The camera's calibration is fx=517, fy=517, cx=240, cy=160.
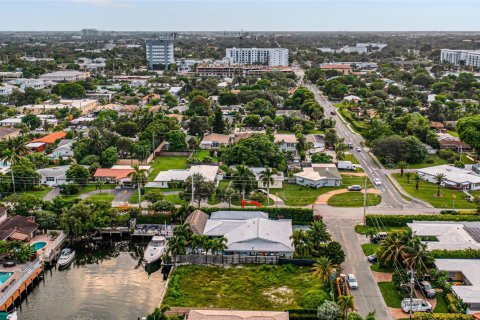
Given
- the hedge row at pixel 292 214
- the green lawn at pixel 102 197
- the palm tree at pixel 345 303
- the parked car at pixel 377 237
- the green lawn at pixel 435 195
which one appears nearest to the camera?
the palm tree at pixel 345 303

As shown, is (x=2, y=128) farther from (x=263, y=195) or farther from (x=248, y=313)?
(x=248, y=313)

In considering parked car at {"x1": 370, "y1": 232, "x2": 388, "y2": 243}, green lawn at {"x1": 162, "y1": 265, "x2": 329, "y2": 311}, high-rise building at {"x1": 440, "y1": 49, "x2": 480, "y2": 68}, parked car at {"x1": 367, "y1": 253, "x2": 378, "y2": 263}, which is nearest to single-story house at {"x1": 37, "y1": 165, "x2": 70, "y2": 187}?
green lawn at {"x1": 162, "y1": 265, "x2": 329, "y2": 311}

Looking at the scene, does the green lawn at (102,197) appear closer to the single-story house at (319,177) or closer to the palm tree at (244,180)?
the palm tree at (244,180)

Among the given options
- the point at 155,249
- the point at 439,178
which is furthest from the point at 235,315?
the point at 439,178

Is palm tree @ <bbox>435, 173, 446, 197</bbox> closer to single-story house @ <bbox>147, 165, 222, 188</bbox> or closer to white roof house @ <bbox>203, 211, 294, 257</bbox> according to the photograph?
white roof house @ <bbox>203, 211, 294, 257</bbox>

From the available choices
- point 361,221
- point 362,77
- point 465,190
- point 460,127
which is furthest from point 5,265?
point 362,77

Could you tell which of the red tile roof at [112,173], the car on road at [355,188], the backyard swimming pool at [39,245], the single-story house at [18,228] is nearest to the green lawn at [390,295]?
the car on road at [355,188]

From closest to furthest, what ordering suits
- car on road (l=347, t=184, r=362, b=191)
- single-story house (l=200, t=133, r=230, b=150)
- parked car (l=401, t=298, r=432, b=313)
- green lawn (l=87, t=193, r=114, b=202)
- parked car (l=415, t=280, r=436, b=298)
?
parked car (l=401, t=298, r=432, b=313) → parked car (l=415, t=280, r=436, b=298) → green lawn (l=87, t=193, r=114, b=202) → car on road (l=347, t=184, r=362, b=191) → single-story house (l=200, t=133, r=230, b=150)
